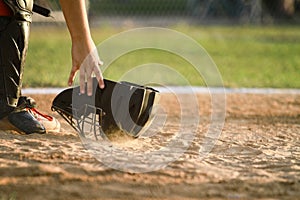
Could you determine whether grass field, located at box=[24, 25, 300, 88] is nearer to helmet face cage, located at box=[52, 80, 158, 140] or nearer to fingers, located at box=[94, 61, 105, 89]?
helmet face cage, located at box=[52, 80, 158, 140]

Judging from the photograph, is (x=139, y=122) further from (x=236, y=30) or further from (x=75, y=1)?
(x=236, y=30)

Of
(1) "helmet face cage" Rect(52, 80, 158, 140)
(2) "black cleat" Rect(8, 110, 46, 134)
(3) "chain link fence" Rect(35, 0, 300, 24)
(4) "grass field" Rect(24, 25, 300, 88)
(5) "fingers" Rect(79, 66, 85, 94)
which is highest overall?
(3) "chain link fence" Rect(35, 0, 300, 24)

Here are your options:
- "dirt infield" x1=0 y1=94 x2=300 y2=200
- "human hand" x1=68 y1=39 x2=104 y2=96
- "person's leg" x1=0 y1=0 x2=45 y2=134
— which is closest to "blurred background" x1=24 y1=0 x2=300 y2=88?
"person's leg" x1=0 y1=0 x2=45 y2=134

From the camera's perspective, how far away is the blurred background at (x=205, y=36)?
7.05 m

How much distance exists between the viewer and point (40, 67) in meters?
7.35

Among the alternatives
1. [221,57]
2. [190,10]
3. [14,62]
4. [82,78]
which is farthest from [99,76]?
[190,10]

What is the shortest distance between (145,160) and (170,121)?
1.32 meters

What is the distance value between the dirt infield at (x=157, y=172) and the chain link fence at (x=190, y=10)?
10.5 meters

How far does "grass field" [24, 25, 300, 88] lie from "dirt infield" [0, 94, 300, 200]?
8.49 ft

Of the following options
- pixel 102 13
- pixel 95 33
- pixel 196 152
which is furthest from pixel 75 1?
pixel 102 13

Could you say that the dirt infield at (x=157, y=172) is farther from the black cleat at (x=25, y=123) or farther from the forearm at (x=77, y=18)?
the forearm at (x=77, y=18)

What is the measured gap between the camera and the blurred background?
7.05m

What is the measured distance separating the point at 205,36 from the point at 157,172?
10.2m

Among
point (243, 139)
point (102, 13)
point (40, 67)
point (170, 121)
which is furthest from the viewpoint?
point (102, 13)
